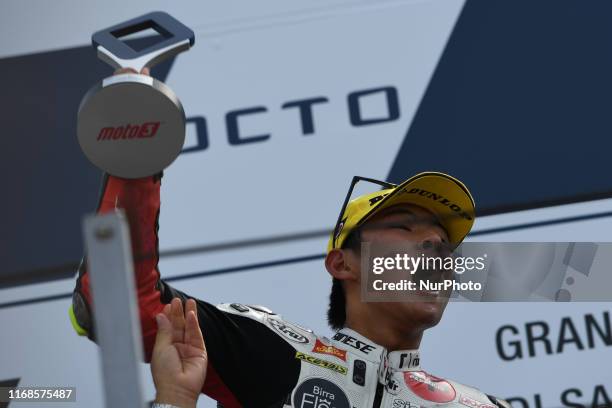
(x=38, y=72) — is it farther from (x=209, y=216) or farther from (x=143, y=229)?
(x=143, y=229)

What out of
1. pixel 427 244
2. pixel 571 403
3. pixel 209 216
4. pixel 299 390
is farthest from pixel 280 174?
pixel 571 403

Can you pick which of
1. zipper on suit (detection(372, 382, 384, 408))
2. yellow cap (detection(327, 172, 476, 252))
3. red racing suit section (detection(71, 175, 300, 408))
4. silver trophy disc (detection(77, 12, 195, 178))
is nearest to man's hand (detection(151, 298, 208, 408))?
red racing suit section (detection(71, 175, 300, 408))

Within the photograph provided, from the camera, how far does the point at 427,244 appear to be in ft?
6.91

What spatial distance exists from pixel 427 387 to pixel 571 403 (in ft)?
1.57

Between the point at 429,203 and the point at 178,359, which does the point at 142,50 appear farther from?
the point at 429,203

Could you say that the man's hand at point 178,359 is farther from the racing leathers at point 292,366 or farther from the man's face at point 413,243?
the man's face at point 413,243

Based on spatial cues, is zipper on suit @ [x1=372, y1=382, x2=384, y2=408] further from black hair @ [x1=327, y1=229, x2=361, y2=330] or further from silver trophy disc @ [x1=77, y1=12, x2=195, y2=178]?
silver trophy disc @ [x1=77, y1=12, x2=195, y2=178]

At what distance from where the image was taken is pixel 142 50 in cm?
167

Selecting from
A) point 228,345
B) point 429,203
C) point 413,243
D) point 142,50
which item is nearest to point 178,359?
point 228,345

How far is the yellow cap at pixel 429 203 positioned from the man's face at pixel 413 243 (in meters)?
0.02

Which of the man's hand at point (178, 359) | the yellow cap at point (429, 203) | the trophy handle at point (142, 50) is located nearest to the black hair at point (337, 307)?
the yellow cap at point (429, 203)

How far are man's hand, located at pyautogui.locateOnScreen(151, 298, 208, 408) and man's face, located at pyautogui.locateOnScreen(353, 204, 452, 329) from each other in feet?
1.62

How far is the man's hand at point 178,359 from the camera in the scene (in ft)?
5.44

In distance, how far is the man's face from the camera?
205 centimetres
